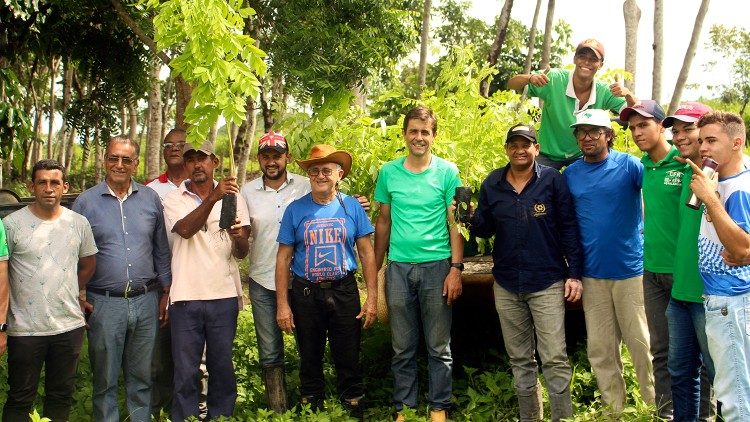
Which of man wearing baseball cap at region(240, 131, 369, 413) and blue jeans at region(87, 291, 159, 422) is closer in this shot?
blue jeans at region(87, 291, 159, 422)

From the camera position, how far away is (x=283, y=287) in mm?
5508

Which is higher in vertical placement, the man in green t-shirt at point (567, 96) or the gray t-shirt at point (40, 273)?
the man in green t-shirt at point (567, 96)

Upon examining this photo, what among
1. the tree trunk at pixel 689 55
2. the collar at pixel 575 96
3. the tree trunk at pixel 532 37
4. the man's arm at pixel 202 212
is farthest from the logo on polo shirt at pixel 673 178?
the tree trunk at pixel 532 37

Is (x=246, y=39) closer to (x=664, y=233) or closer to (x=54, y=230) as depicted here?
(x=54, y=230)

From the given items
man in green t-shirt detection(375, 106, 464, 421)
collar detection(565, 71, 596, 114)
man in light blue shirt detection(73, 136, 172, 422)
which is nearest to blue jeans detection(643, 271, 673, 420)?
man in green t-shirt detection(375, 106, 464, 421)

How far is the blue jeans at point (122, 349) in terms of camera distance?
5.34m

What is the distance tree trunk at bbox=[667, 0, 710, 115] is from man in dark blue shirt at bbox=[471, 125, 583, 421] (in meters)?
8.86

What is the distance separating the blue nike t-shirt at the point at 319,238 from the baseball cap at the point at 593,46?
2.28 m

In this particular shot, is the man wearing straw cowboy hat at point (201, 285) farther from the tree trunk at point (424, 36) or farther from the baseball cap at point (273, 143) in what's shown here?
the tree trunk at point (424, 36)

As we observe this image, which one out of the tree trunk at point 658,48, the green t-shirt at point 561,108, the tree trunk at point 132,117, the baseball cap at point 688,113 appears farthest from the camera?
the tree trunk at point 132,117

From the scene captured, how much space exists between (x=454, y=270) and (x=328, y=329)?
1057mm

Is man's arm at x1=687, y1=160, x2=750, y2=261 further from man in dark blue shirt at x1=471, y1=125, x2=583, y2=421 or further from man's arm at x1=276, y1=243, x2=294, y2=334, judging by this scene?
man's arm at x1=276, y1=243, x2=294, y2=334

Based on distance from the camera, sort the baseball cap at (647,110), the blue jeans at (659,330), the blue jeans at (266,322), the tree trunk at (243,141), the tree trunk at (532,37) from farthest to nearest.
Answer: the tree trunk at (532,37) → the tree trunk at (243,141) → the blue jeans at (266,322) → the baseball cap at (647,110) → the blue jeans at (659,330)

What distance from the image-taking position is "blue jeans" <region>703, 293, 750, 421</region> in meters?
4.11
